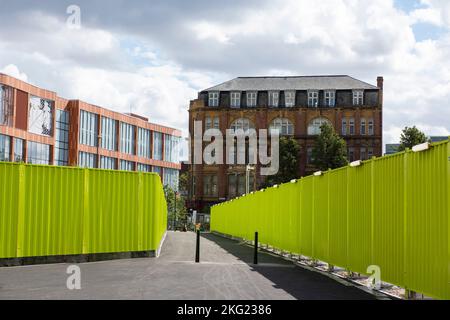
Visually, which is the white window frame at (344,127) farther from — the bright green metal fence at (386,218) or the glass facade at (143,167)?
the bright green metal fence at (386,218)

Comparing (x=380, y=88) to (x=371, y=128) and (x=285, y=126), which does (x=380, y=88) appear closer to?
(x=371, y=128)

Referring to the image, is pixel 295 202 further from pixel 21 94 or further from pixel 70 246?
pixel 21 94

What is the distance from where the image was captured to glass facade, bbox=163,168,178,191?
108m

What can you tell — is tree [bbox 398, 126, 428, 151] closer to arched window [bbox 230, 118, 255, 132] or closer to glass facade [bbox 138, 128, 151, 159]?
arched window [bbox 230, 118, 255, 132]

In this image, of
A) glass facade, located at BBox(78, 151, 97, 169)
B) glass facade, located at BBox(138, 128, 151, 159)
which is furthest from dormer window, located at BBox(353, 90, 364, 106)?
glass facade, located at BBox(78, 151, 97, 169)

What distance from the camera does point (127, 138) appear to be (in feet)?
323

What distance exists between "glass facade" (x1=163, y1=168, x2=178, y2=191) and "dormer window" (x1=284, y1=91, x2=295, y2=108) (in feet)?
93.8

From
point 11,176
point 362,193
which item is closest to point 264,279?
point 362,193

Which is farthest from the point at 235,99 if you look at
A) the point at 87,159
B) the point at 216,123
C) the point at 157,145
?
the point at 157,145

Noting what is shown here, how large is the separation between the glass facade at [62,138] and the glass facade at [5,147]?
34.8ft

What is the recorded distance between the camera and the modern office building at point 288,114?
86.1 meters

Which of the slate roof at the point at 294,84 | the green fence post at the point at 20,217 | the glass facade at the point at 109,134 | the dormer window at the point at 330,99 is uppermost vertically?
the slate roof at the point at 294,84

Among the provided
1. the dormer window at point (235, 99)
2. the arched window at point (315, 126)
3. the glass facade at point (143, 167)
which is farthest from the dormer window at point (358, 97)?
the glass facade at point (143, 167)

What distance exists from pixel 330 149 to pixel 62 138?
34382 millimetres
